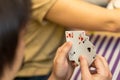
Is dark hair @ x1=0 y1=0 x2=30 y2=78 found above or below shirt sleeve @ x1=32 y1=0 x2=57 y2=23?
above

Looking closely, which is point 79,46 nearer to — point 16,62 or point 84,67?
point 84,67

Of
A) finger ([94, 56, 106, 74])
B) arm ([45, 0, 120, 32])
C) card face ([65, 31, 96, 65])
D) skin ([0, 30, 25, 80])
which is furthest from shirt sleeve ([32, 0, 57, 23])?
skin ([0, 30, 25, 80])

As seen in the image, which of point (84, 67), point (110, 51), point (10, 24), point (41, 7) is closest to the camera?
point (10, 24)

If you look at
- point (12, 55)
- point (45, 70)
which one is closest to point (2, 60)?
point (12, 55)

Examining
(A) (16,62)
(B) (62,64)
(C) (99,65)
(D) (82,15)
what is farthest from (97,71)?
(A) (16,62)

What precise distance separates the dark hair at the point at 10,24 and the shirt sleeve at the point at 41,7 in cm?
49

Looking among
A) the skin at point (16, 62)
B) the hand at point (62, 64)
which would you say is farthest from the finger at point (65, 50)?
the skin at point (16, 62)

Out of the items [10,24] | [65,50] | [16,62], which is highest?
[10,24]

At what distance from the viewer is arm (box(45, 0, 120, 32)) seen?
1.25 meters

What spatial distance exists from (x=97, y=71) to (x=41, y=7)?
34 cm

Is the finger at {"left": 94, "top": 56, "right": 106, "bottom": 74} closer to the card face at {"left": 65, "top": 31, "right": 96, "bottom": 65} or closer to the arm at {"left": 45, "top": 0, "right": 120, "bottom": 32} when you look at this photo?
the card face at {"left": 65, "top": 31, "right": 96, "bottom": 65}

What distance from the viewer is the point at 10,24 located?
0.68m

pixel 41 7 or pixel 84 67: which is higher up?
pixel 41 7

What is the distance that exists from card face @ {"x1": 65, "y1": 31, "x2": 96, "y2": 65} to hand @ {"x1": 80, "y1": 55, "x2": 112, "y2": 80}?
0.12 feet
